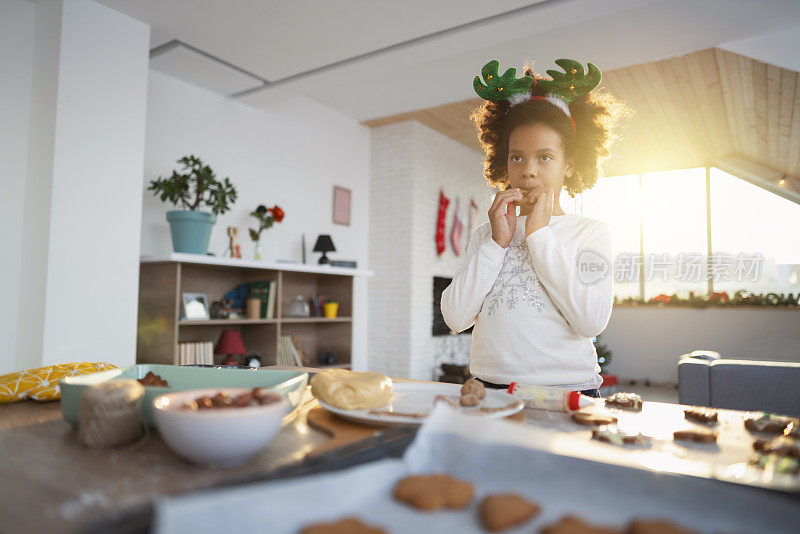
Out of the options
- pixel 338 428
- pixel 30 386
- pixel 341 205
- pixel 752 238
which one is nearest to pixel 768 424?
pixel 338 428

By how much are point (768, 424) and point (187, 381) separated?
1006 millimetres

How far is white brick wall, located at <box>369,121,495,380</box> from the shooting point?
545cm

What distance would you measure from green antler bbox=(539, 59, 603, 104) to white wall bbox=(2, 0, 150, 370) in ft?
8.30

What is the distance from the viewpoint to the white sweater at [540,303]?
1224 mm

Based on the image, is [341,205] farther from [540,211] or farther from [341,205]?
[540,211]

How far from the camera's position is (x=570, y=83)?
56.8 inches

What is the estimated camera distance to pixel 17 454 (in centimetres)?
67

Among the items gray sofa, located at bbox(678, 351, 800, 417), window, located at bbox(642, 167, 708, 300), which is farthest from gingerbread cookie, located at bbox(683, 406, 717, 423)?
window, located at bbox(642, 167, 708, 300)

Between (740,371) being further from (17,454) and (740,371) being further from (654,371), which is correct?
(654,371)

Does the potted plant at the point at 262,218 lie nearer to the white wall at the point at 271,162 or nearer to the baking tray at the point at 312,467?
the white wall at the point at 271,162

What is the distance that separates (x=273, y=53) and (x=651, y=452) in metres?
3.41

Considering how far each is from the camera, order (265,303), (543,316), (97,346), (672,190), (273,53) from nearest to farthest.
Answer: (543,316) → (97,346) → (273,53) → (265,303) → (672,190)

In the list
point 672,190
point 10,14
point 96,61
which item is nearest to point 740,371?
point 96,61

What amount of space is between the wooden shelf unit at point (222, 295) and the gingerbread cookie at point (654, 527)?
300 cm
